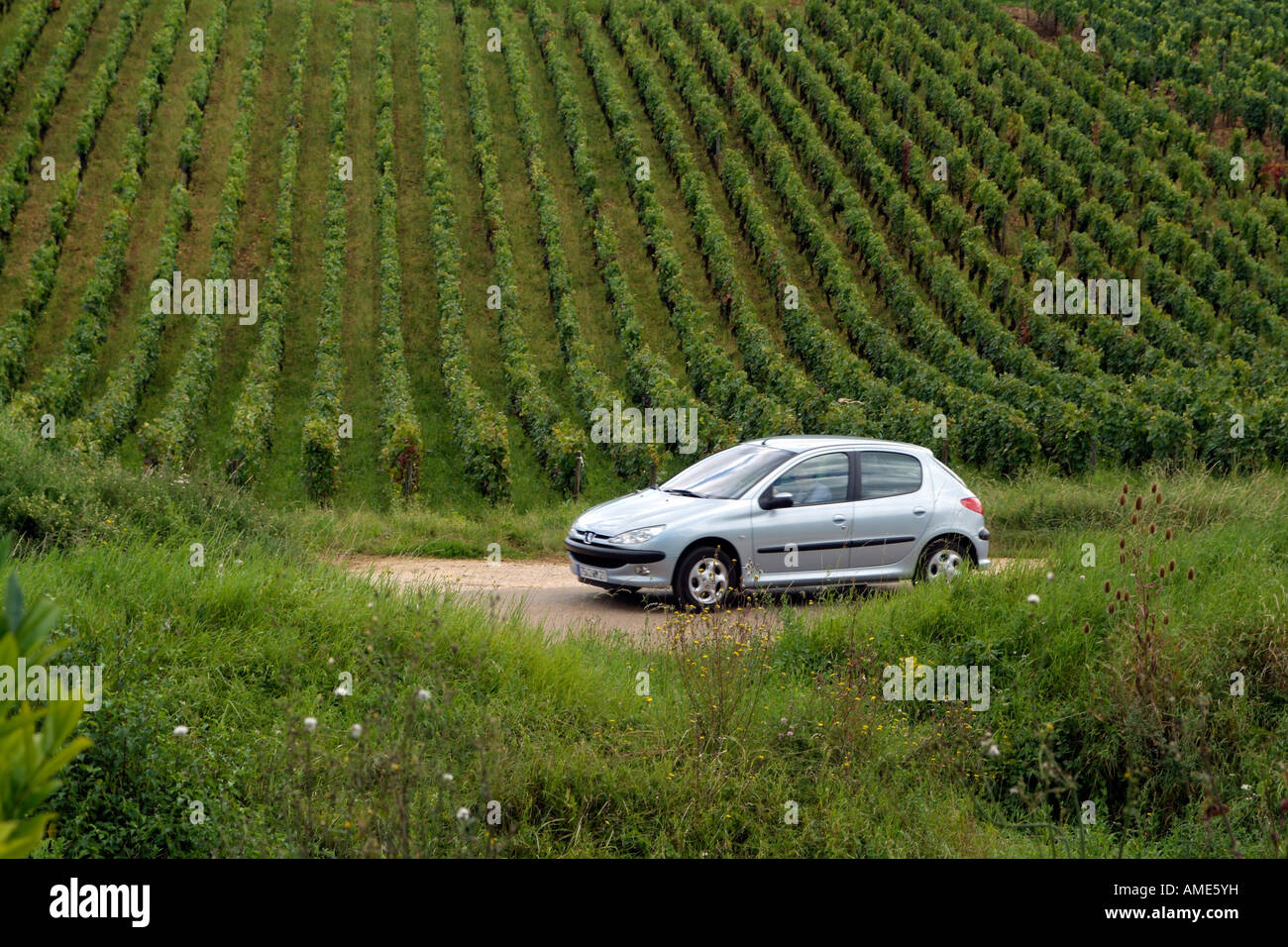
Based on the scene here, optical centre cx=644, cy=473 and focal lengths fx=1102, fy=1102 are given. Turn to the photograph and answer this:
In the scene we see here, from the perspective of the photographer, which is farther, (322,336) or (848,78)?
(848,78)

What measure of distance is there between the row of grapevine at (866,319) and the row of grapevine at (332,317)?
42.2ft

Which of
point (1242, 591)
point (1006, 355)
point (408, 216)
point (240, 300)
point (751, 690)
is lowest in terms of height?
point (751, 690)

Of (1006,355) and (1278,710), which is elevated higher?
(1006,355)

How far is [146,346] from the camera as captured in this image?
93.2 ft

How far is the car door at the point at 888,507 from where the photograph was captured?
11.2 meters

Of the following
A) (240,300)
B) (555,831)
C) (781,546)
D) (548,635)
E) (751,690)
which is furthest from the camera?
(240,300)

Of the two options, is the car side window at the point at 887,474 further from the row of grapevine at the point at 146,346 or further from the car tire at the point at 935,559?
the row of grapevine at the point at 146,346

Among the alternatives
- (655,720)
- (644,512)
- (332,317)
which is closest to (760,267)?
(332,317)

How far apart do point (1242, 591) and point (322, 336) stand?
86.9ft

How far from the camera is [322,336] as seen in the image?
30.5 meters

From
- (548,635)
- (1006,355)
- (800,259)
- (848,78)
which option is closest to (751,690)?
(548,635)

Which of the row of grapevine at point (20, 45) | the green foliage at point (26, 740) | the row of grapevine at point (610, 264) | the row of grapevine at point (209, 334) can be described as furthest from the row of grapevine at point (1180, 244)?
the row of grapevine at point (20, 45)

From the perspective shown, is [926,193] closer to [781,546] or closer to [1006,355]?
[1006,355]

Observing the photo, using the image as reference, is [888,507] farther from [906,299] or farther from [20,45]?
[20,45]
